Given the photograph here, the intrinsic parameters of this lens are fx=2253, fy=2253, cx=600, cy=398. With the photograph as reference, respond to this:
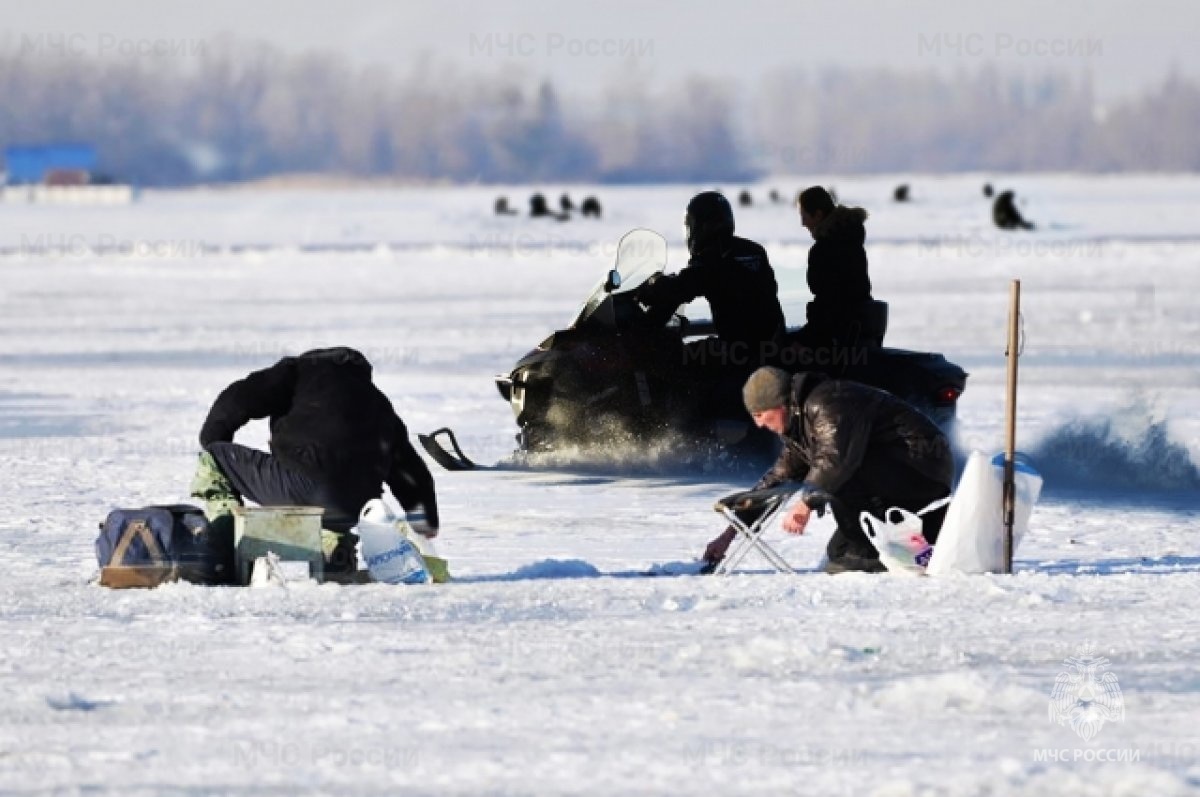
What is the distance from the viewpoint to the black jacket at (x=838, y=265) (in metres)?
10.3

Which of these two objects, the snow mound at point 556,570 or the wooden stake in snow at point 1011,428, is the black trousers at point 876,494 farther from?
the snow mound at point 556,570

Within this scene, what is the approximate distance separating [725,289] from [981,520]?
117 inches

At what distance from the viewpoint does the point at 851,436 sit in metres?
7.72

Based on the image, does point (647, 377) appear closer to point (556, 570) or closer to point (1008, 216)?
point (556, 570)

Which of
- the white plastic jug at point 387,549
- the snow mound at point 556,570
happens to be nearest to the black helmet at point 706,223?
the snow mound at point 556,570

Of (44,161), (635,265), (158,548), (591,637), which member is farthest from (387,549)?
(44,161)

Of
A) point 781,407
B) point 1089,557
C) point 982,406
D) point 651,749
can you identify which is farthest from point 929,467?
point 982,406

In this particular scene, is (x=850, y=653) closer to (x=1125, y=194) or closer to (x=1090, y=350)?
(x=1090, y=350)

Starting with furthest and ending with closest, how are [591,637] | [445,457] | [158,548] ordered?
[445,457] < [158,548] < [591,637]

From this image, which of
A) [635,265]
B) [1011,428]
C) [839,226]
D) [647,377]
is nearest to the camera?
[1011,428]

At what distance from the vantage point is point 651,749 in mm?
5441

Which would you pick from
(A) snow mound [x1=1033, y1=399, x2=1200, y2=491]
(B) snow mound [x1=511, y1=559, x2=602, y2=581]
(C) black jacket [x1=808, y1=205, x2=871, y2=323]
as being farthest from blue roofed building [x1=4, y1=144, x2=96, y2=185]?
(B) snow mound [x1=511, y1=559, x2=602, y2=581]

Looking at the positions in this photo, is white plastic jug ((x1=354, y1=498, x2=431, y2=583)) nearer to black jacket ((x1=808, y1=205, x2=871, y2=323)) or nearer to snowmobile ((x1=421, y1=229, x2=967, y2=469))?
snowmobile ((x1=421, y1=229, x2=967, y2=469))

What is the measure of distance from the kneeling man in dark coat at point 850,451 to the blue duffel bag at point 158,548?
191 centimetres
